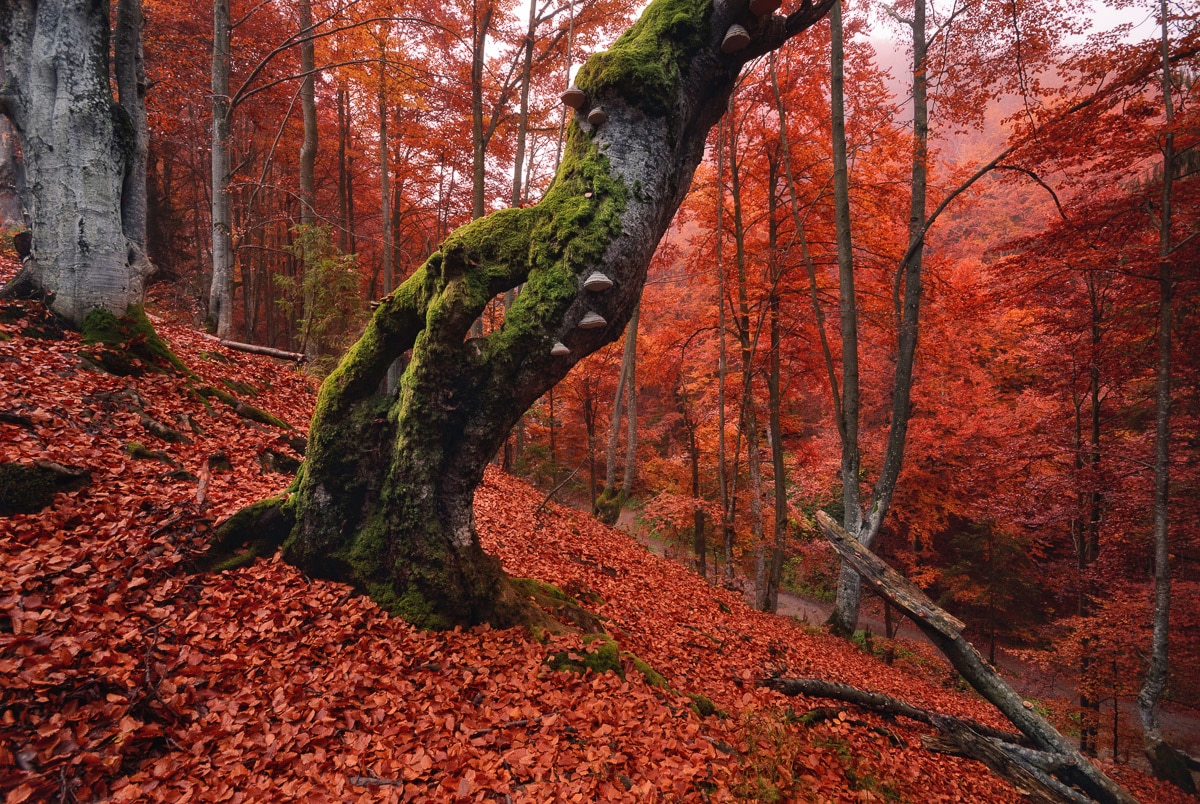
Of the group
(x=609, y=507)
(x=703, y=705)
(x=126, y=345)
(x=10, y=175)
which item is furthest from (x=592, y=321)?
(x=10, y=175)

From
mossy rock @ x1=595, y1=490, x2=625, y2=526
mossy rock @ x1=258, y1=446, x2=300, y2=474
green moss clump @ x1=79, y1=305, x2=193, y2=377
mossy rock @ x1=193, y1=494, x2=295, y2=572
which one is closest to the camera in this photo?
mossy rock @ x1=193, y1=494, x2=295, y2=572

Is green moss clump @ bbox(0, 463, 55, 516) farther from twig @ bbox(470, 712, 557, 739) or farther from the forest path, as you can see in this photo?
the forest path

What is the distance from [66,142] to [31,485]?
13.7 feet

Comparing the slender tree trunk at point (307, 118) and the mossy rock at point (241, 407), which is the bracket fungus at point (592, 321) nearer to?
the mossy rock at point (241, 407)

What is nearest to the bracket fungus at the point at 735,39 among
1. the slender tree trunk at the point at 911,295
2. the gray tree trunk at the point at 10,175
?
the slender tree trunk at the point at 911,295

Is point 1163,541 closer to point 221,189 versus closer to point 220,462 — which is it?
point 220,462

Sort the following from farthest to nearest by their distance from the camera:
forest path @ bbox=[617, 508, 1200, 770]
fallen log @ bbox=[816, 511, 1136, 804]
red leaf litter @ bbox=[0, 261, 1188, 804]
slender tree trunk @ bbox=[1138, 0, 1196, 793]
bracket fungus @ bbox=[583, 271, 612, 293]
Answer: forest path @ bbox=[617, 508, 1200, 770]
slender tree trunk @ bbox=[1138, 0, 1196, 793]
fallen log @ bbox=[816, 511, 1136, 804]
bracket fungus @ bbox=[583, 271, 612, 293]
red leaf litter @ bbox=[0, 261, 1188, 804]

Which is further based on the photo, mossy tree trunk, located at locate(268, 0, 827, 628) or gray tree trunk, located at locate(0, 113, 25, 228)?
gray tree trunk, located at locate(0, 113, 25, 228)

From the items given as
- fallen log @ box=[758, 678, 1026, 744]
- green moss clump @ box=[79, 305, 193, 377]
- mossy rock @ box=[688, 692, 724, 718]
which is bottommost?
fallen log @ box=[758, 678, 1026, 744]

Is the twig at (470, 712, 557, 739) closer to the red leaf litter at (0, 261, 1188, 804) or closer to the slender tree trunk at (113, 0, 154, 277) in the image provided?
the red leaf litter at (0, 261, 1188, 804)

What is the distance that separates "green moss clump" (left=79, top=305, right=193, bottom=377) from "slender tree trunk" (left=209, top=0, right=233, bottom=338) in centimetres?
342

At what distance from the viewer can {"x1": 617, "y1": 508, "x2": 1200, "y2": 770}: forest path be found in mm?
8719

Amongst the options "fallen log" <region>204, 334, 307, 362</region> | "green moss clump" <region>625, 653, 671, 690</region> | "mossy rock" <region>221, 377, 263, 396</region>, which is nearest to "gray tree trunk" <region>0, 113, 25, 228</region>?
"fallen log" <region>204, 334, 307, 362</region>

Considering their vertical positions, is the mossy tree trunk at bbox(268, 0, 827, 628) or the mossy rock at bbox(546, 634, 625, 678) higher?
the mossy tree trunk at bbox(268, 0, 827, 628)
